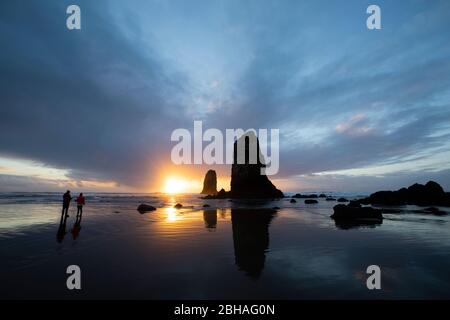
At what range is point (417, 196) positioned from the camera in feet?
196

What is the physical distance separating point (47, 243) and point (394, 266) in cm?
1761

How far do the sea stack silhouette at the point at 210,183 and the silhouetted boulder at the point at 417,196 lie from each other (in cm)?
13101

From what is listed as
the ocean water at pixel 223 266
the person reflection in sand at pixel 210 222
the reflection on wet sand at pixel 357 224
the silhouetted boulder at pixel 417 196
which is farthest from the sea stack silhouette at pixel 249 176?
the ocean water at pixel 223 266

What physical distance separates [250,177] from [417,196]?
63738mm

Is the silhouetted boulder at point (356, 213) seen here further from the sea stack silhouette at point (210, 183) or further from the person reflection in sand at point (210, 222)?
the sea stack silhouette at point (210, 183)

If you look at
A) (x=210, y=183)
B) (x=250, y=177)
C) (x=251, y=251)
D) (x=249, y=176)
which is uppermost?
(x=249, y=176)

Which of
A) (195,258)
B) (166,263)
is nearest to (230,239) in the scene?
(195,258)

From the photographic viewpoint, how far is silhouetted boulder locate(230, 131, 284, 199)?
111125 millimetres

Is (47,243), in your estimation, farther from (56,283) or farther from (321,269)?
(321,269)

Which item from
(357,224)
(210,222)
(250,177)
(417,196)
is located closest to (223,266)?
(210,222)

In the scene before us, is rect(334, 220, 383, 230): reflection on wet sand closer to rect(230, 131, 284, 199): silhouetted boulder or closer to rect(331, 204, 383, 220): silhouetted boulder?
rect(331, 204, 383, 220): silhouetted boulder

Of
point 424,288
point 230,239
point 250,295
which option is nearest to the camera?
point 250,295

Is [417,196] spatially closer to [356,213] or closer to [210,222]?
[356,213]
